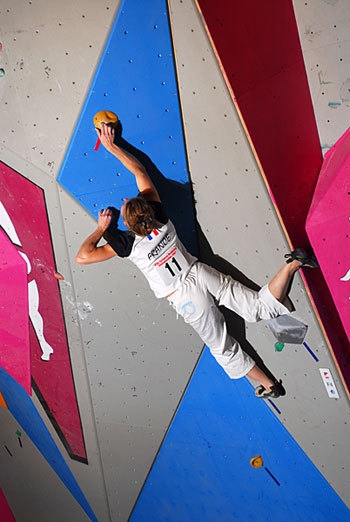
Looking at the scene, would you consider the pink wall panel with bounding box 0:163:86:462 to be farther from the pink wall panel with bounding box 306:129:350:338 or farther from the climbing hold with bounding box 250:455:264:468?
the pink wall panel with bounding box 306:129:350:338

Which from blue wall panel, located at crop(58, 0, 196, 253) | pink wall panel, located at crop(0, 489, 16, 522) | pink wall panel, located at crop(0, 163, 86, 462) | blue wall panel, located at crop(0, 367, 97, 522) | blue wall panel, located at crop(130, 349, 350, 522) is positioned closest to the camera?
blue wall panel, located at crop(58, 0, 196, 253)

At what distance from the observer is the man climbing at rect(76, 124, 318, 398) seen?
2736 millimetres

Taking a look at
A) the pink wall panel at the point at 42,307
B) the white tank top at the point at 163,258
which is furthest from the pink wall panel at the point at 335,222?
the pink wall panel at the point at 42,307

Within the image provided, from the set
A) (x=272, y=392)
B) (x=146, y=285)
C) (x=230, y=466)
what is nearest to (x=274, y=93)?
(x=146, y=285)

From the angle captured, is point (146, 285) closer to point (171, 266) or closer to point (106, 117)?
point (171, 266)

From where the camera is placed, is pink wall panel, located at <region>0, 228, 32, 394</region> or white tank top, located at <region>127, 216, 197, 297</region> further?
pink wall panel, located at <region>0, 228, 32, 394</region>

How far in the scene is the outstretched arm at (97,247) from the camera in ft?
9.50

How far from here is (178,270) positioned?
287 centimetres

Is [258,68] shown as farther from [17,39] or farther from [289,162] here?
[17,39]

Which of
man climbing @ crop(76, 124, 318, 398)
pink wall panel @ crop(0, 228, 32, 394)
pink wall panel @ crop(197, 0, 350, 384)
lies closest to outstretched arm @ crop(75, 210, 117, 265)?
man climbing @ crop(76, 124, 318, 398)

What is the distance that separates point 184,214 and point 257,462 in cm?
148

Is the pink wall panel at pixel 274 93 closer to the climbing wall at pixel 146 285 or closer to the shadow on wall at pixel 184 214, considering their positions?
the climbing wall at pixel 146 285

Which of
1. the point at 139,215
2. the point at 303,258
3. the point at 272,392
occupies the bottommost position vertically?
the point at 272,392

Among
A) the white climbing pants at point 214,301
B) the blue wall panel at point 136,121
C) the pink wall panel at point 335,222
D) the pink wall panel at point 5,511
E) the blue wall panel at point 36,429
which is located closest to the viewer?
the pink wall panel at point 335,222
